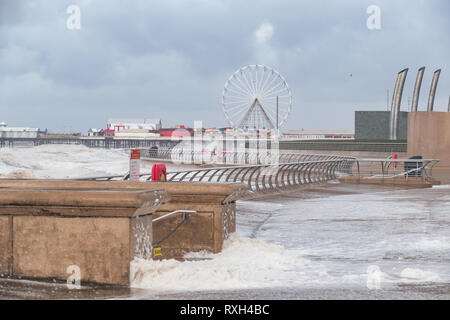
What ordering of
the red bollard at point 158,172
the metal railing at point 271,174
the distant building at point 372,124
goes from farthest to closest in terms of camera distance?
the distant building at point 372,124, the metal railing at point 271,174, the red bollard at point 158,172

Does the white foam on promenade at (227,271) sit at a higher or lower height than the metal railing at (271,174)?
lower

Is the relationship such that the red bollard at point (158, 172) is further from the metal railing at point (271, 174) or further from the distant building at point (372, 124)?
the distant building at point (372, 124)

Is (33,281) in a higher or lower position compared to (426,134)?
lower

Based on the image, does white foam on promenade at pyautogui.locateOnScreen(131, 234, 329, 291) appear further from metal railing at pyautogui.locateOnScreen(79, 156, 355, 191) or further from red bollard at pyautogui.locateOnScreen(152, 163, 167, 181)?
metal railing at pyautogui.locateOnScreen(79, 156, 355, 191)

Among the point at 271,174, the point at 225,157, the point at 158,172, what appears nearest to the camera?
the point at 158,172

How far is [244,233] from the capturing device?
40.6 feet

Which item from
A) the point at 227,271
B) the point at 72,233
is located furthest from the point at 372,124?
the point at 72,233

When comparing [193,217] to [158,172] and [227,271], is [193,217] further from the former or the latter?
[227,271]

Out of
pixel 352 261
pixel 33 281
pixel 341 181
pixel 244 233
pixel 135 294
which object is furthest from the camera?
pixel 341 181

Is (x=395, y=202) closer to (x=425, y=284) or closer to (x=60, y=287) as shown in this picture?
(x=425, y=284)

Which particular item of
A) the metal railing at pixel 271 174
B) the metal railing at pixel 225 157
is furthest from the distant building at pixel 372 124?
the metal railing at pixel 271 174

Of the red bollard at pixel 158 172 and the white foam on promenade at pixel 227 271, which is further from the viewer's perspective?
the red bollard at pixel 158 172
